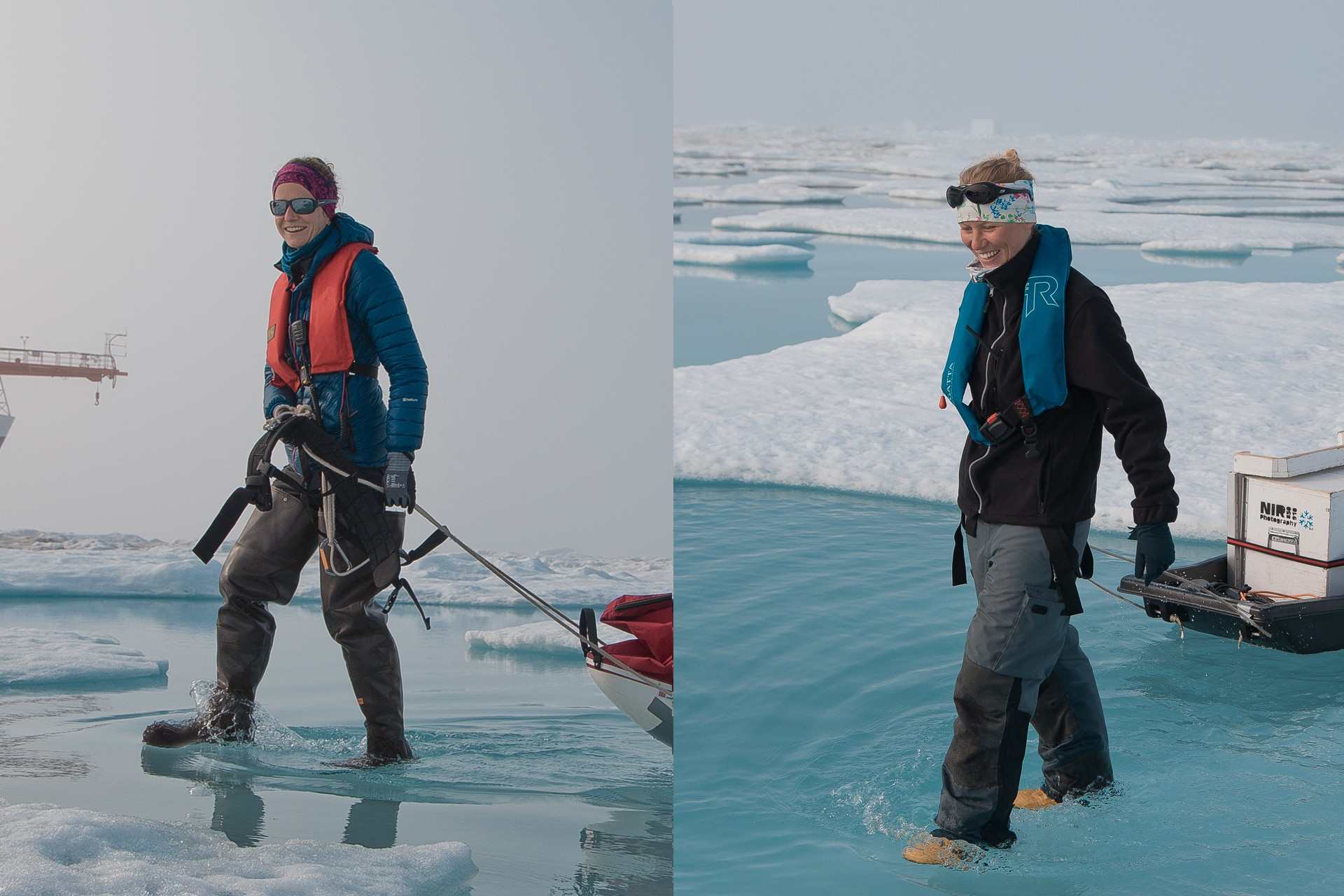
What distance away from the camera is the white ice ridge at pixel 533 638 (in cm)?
451

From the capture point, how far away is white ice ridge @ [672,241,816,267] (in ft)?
49.1

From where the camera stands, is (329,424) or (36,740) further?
(36,740)

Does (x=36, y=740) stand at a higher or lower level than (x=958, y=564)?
lower

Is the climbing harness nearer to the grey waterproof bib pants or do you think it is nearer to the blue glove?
the grey waterproof bib pants

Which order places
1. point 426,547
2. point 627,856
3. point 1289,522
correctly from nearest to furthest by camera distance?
point 627,856
point 426,547
point 1289,522

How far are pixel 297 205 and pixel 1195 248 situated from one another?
1426 centimetres

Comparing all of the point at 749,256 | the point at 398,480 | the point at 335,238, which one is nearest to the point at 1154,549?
the point at 398,480

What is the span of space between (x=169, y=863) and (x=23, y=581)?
93.7 inches

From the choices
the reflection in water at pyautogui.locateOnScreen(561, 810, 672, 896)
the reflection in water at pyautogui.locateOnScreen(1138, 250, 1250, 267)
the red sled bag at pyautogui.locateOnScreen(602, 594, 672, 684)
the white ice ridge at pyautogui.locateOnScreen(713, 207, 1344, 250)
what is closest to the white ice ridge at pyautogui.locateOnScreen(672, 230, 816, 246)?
the white ice ridge at pyautogui.locateOnScreen(713, 207, 1344, 250)

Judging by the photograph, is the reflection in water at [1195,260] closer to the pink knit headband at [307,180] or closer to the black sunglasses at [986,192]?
the black sunglasses at [986,192]

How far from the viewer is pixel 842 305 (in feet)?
36.3

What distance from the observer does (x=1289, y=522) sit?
3.86 meters

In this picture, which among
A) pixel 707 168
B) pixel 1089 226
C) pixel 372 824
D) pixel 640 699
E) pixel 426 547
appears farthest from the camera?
pixel 707 168

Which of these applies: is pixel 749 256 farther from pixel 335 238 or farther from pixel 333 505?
pixel 333 505
